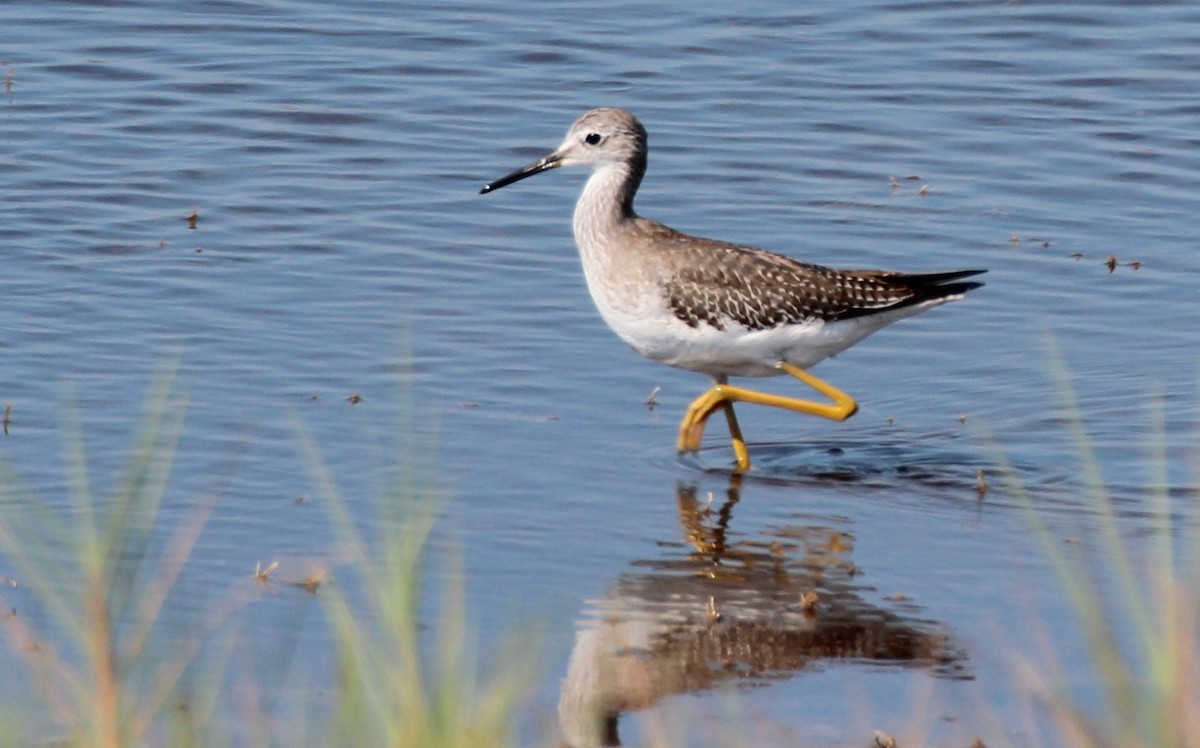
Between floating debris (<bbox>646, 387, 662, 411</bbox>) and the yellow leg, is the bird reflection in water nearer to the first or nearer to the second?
the yellow leg

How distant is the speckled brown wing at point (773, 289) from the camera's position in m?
8.98

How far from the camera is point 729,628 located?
678 cm

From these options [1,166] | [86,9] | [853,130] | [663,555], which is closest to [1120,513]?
[663,555]

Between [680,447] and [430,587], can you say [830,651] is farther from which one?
[680,447]

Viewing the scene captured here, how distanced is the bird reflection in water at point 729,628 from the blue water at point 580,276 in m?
0.05

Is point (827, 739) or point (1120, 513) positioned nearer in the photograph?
point (827, 739)

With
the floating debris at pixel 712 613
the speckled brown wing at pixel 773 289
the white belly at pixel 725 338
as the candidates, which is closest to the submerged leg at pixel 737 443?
the white belly at pixel 725 338

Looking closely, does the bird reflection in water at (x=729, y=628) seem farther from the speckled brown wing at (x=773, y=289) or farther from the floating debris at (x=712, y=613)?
the speckled brown wing at (x=773, y=289)

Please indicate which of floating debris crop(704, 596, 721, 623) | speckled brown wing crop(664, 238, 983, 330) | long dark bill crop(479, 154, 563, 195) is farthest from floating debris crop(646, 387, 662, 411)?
floating debris crop(704, 596, 721, 623)

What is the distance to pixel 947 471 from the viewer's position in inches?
350

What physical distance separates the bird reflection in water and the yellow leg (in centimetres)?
113

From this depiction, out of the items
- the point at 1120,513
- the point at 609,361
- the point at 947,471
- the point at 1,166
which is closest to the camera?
the point at 1120,513

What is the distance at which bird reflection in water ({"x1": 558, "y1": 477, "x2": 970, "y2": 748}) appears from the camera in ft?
20.3

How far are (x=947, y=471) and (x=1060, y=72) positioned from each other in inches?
303
